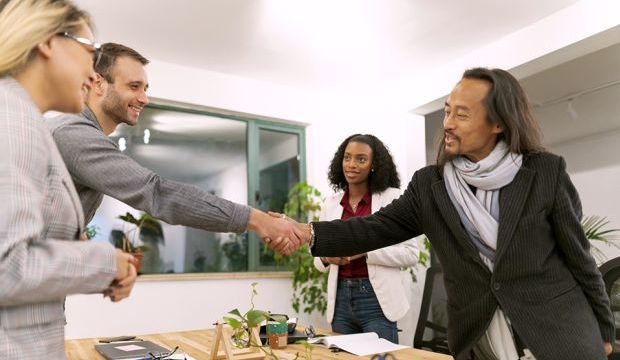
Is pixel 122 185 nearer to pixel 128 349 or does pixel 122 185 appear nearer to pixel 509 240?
pixel 128 349

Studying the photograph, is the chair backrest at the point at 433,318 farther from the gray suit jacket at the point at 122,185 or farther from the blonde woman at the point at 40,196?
the blonde woman at the point at 40,196

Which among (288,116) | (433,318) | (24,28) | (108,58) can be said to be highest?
(288,116)

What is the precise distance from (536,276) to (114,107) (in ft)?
5.06

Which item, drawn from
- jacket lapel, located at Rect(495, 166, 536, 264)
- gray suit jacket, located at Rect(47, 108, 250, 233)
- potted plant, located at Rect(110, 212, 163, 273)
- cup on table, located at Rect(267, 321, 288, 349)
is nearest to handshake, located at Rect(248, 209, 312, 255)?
gray suit jacket, located at Rect(47, 108, 250, 233)

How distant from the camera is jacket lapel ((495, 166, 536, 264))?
1445 mm

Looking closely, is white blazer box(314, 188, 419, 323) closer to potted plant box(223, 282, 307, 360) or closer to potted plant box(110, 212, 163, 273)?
potted plant box(223, 282, 307, 360)

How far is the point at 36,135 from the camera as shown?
2.74ft

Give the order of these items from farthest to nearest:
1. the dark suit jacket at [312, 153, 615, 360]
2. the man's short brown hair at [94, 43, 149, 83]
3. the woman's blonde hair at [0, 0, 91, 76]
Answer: the man's short brown hair at [94, 43, 149, 83]
the dark suit jacket at [312, 153, 615, 360]
the woman's blonde hair at [0, 0, 91, 76]

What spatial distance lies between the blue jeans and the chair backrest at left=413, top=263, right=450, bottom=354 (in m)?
0.66

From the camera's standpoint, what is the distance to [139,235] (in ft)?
13.2

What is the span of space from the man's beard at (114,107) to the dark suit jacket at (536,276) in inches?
47.9

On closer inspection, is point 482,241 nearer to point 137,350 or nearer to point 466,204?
point 466,204

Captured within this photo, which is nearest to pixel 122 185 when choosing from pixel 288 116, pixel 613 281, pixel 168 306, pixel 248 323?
pixel 248 323

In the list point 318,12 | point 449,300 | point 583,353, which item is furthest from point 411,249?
point 318,12
